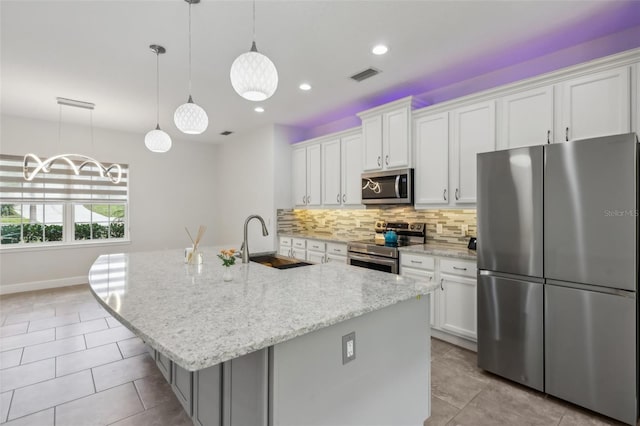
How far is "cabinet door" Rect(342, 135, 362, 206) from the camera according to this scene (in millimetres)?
4445

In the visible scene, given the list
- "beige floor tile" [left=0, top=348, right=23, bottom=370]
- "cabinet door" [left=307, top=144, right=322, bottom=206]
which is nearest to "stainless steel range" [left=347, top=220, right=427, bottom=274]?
"cabinet door" [left=307, top=144, right=322, bottom=206]

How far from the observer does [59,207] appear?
547 centimetres

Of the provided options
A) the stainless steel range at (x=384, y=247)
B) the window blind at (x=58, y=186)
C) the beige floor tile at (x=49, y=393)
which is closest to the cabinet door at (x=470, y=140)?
the stainless steel range at (x=384, y=247)

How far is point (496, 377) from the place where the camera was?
8.45 feet

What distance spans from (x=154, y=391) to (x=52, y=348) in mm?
1546

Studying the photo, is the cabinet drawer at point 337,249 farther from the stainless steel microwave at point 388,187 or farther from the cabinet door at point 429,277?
the cabinet door at point 429,277

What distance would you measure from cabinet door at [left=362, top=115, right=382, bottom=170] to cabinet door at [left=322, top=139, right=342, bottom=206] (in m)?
0.62

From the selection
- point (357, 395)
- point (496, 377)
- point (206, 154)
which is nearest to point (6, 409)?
point (357, 395)

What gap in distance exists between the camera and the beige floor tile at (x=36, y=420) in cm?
204

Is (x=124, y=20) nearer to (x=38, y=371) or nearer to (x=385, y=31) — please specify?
(x=385, y=31)

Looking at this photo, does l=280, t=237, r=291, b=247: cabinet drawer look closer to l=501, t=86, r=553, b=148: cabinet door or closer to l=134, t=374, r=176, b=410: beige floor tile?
l=134, t=374, r=176, b=410: beige floor tile

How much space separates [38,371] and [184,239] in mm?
4098

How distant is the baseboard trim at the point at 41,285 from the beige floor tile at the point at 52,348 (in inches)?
107

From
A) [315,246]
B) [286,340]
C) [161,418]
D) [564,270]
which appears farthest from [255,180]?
[286,340]
